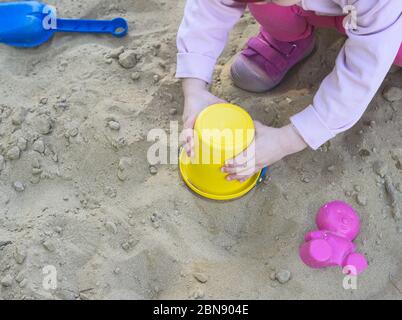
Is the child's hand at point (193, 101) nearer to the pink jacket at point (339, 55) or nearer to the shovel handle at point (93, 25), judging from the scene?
the pink jacket at point (339, 55)

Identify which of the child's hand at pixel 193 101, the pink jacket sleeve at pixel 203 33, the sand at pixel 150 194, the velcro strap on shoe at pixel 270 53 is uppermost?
the pink jacket sleeve at pixel 203 33

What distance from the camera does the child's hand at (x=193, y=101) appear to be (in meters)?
1.20

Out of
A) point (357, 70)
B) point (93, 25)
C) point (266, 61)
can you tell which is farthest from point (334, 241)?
point (93, 25)

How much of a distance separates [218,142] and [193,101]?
6.7 inches

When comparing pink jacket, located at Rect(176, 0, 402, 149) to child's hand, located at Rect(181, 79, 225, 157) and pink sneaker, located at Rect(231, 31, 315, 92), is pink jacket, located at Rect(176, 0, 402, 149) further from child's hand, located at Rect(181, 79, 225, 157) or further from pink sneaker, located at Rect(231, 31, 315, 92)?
pink sneaker, located at Rect(231, 31, 315, 92)

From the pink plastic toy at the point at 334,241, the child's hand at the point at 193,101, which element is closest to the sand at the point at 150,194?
the pink plastic toy at the point at 334,241

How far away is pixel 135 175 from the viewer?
1.32m

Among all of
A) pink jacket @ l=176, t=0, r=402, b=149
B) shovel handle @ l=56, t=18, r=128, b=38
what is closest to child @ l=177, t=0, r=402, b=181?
pink jacket @ l=176, t=0, r=402, b=149

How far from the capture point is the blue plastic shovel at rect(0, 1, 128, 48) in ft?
5.02

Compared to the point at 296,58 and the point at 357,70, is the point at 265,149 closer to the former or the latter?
the point at 357,70

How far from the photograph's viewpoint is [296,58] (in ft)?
4.83

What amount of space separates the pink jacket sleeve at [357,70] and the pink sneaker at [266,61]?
0.28 metres
